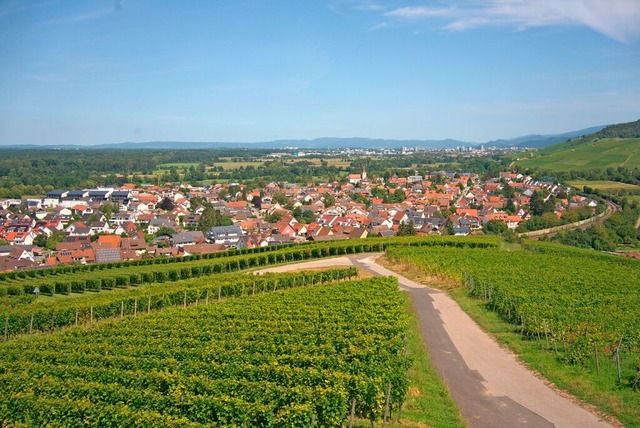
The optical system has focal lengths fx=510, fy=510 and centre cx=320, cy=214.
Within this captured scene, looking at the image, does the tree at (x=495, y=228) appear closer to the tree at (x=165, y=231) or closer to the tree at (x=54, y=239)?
the tree at (x=165, y=231)

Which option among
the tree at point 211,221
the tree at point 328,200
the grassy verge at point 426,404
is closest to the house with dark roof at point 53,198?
the tree at point 211,221

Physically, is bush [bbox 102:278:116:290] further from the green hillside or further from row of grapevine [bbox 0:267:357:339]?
the green hillside

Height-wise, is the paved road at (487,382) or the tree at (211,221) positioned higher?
the paved road at (487,382)

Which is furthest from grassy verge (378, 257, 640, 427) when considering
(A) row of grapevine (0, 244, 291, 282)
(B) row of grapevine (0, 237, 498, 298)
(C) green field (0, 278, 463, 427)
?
(A) row of grapevine (0, 244, 291, 282)

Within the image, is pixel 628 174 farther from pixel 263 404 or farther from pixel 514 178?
pixel 263 404

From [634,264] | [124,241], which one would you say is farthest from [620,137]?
[124,241]

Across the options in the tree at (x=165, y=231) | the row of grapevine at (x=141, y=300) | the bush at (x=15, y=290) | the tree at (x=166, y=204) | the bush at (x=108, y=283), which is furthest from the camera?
the tree at (x=166, y=204)
